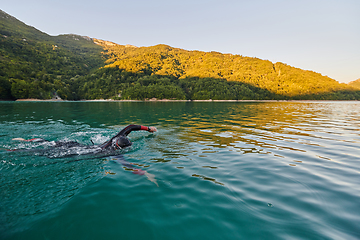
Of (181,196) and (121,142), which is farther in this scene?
(121,142)

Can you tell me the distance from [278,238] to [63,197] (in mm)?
5024

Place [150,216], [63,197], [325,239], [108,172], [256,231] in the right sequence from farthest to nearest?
[108,172], [63,197], [150,216], [256,231], [325,239]

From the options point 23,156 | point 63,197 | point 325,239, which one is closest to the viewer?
point 325,239

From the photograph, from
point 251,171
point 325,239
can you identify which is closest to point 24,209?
point 325,239

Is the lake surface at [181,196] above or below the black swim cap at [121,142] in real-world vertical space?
below

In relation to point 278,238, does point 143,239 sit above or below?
below

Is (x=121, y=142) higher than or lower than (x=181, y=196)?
higher

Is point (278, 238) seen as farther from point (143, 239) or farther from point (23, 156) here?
point (23, 156)

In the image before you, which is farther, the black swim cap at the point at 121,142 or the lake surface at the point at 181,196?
the black swim cap at the point at 121,142

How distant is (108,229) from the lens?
3.13m

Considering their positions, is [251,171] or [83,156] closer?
[251,171]

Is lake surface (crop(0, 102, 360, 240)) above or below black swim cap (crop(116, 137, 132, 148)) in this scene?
below

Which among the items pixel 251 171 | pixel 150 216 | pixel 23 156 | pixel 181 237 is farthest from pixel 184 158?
pixel 23 156

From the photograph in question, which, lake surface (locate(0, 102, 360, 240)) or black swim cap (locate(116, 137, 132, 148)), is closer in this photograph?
lake surface (locate(0, 102, 360, 240))
